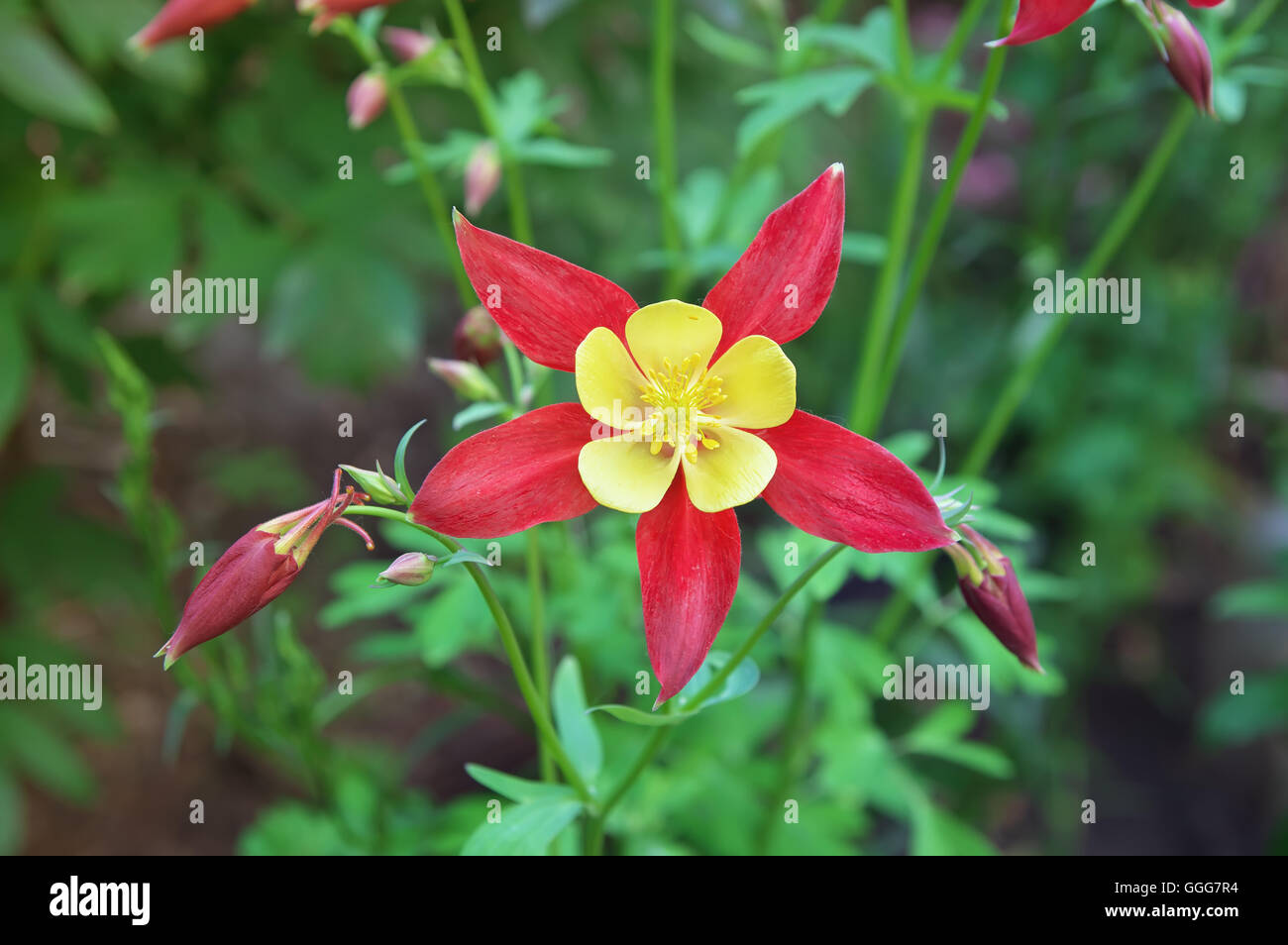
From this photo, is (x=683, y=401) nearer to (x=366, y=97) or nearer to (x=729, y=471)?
(x=729, y=471)

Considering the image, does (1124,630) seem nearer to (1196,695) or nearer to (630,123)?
(1196,695)

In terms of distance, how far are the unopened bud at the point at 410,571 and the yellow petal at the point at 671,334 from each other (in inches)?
7.0

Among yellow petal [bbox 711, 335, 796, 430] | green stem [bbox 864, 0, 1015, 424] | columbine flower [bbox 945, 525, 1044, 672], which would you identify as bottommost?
columbine flower [bbox 945, 525, 1044, 672]

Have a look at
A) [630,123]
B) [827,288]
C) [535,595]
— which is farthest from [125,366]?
[630,123]

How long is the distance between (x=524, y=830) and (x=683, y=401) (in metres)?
0.31

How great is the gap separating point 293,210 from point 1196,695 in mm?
2090

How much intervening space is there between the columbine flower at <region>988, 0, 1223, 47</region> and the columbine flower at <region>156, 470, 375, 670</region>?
47 centimetres

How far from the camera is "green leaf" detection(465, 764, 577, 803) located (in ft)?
2.31

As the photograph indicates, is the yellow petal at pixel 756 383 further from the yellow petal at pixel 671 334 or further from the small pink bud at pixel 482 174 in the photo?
the small pink bud at pixel 482 174

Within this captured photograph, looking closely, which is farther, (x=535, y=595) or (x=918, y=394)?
(x=918, y=394)

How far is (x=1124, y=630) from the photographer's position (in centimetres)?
232

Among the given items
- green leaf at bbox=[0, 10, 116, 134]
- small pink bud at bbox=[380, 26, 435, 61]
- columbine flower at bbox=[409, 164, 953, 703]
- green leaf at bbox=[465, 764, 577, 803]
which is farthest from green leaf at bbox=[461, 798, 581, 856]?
green leaf at bbox=[0, 10, 116, 134]

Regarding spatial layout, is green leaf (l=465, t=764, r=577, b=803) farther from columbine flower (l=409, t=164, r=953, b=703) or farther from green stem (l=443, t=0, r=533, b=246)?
green stem (l=443, t=0, r=533, b=246)

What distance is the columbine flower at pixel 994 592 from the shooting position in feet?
2.02
